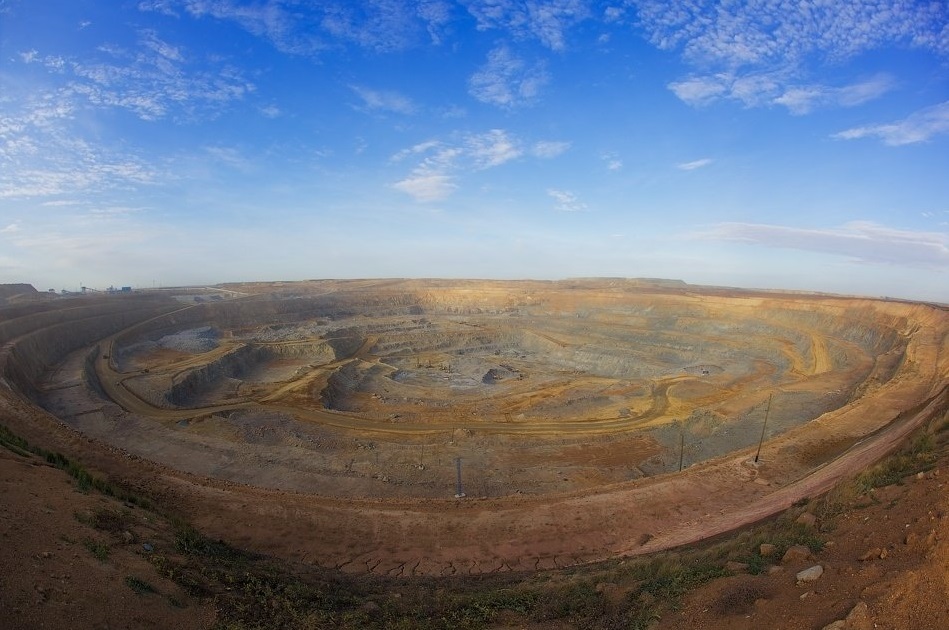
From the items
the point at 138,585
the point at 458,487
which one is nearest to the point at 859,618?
the point at 138,585

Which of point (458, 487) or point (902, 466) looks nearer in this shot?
point (902, 466)

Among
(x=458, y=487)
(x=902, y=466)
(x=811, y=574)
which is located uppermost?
(x=902, y=466)

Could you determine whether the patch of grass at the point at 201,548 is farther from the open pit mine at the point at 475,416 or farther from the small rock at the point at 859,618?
the small rock at the point at 859,618

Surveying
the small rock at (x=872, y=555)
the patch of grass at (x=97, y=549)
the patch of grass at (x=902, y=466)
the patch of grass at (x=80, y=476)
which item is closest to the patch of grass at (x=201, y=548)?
the patch of grass at (x=97, y=549)

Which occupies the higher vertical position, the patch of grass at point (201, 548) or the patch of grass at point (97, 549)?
the patch of grass at point (97, 549)

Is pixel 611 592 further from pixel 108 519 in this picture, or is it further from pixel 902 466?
pixel 108 519

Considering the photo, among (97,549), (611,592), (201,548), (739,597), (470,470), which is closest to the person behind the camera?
(739,597)

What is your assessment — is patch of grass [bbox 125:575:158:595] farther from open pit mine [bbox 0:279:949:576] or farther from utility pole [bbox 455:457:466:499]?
utility pole [bbox 455:457:466:499]
